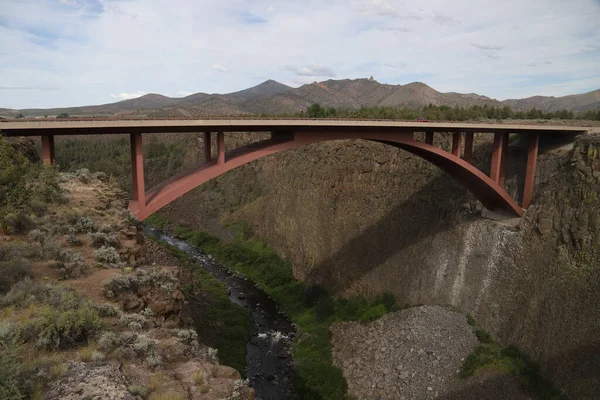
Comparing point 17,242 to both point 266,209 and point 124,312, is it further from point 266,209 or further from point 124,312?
point 266,209

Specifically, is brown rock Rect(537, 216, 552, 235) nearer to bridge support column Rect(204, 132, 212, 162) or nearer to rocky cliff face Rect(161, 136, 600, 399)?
rocky cliff face Rect(161, 136, 600, 399)

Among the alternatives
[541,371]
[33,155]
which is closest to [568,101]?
[541,371]

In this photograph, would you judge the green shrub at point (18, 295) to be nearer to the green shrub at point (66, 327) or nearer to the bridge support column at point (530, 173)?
the green shrub at point (66, 327)

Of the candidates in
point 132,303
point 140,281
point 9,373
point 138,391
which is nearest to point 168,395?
point 138,391

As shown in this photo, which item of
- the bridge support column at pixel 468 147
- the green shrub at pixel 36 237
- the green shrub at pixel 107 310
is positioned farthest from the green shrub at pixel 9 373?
the bridge support column at pixel 468 147

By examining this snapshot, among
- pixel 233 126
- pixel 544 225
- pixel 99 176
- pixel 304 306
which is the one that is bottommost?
pixel 304 306

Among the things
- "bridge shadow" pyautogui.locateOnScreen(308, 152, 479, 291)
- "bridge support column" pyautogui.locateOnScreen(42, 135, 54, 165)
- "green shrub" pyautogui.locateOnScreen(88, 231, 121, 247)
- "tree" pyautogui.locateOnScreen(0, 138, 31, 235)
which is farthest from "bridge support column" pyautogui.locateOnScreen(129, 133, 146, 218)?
"bridge shadow" pyautogui.locateOnScreen(308, 152, 479, 291)

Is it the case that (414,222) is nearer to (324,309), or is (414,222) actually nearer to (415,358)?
(324,309)
